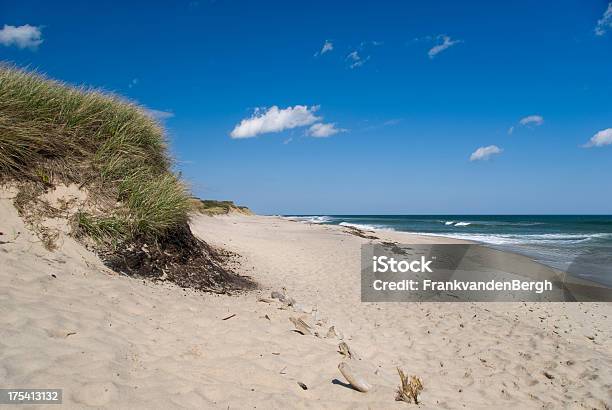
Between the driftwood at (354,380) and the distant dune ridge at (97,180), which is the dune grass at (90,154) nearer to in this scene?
the distant dune ridge at (97,180)

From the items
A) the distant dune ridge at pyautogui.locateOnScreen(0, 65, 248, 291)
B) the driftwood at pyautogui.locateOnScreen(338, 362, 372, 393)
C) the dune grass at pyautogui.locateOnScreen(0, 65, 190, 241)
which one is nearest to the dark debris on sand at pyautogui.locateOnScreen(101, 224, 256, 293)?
the distant dune ridge at pyautogui.locateOnScreen(0, 65, 248, 291)

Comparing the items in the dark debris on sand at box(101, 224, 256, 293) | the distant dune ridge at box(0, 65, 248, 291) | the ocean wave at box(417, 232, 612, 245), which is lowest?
the ocean wave at box(417, 232, 612, 245)

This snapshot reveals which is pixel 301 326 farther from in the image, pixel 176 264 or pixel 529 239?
pixel 529 239

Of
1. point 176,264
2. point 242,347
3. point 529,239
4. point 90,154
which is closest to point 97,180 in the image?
point 90,154

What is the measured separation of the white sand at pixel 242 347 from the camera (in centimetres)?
367

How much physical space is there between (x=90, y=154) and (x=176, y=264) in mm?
2920

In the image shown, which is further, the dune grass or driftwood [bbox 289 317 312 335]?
the dune grass

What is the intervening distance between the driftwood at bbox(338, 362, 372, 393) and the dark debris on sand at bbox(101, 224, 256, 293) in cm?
381

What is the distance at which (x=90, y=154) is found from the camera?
8.16 m

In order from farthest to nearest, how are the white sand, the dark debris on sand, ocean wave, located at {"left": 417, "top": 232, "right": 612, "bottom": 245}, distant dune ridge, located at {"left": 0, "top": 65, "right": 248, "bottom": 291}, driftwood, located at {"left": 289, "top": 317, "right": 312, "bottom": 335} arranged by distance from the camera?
ocean wave, located at {"left": 417, "top": 232, "right": 612, "bottom": 245}, the dark debris on sand, distant dune ridge, located at {"left": 0, "top": 65, "right": 248, "bottom": 291}, driftwood, located at {"left": 289, "top": 317, "right": 312, "bottom": 335}, the white sand

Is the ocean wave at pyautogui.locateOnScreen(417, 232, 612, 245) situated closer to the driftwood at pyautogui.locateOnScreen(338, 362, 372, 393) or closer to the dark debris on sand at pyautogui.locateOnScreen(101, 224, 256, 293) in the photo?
the dark debris on sand at pyautogui.locateOnScreen(101, 224, 256, 293)

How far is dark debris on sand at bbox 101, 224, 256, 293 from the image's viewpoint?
7012 millimetres

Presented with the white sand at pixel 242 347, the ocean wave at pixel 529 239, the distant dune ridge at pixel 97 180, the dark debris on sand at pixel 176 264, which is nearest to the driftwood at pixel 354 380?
the white sand at pixel 242 347

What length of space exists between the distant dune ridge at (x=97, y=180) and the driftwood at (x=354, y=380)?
395 centimetres
